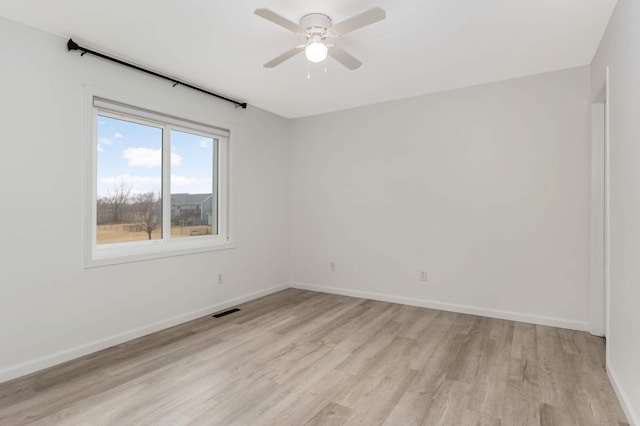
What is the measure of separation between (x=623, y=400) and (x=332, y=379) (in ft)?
5.89

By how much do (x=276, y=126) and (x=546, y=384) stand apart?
4.27 meters

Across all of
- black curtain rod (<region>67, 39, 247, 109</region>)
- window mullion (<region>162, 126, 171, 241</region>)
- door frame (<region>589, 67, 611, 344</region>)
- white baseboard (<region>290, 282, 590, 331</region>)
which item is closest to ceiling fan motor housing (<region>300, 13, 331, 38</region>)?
black curtain rod (<region>67, 39, 247, 109</region>)

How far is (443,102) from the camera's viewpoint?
156 inches

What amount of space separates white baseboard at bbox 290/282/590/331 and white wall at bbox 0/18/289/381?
206 cm

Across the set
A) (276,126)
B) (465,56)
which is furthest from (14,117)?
(465,56)

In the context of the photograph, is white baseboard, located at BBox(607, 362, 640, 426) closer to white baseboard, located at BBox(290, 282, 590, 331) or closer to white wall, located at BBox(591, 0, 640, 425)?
white wall, located at BBox(591, 0, 640, 425)

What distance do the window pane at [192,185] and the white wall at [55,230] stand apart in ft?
1.38

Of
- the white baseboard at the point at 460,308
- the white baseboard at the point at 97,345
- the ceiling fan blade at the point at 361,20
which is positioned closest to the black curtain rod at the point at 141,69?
the ceiling fan blade at the point at 361,20

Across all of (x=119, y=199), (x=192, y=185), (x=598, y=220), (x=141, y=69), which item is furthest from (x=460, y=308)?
(x=141, y=69)

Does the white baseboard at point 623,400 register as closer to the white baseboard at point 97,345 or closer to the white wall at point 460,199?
the white wall at point 460,199

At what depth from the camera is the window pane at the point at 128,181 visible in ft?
10.1

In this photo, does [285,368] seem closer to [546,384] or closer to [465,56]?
[546,384]

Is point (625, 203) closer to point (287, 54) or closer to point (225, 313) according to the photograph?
point (287, 54)

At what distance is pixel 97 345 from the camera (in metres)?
2.85
